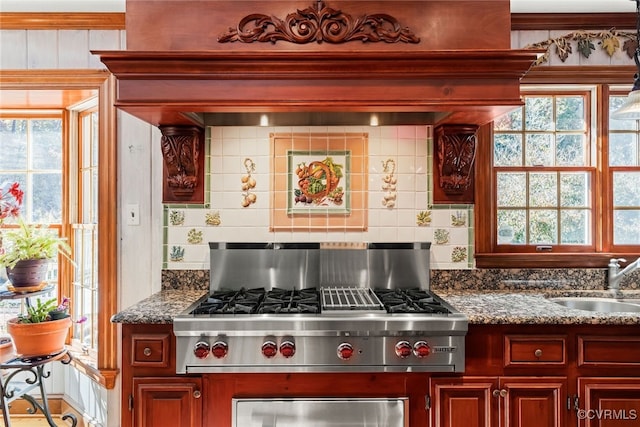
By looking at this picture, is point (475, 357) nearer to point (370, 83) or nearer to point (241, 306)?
point (241, 306)

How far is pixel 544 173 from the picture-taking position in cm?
231

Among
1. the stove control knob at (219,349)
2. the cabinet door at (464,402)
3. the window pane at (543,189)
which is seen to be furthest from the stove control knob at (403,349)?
the window pane at (543,189)

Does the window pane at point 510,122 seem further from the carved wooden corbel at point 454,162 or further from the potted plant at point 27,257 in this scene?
the potted plant at point 27,257

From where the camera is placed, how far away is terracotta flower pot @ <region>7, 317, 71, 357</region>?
2055 millimetres

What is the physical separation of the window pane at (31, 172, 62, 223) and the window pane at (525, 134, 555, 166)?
2955mm

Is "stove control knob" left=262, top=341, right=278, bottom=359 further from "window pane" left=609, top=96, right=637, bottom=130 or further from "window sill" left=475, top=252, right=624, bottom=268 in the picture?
"window pane" left=609, top=96, right=637, bottom=130

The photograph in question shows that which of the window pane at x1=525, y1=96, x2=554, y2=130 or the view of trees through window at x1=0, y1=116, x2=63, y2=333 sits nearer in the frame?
the window pane at x1=525, y1=96, x2=554, y2=130

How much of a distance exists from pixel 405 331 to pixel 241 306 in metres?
0.69

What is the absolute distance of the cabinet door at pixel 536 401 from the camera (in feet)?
5.36

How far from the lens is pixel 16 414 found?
2.63 metres

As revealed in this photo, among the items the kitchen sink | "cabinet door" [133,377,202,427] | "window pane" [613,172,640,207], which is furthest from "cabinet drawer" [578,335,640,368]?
"cabinet door" [133,377,202,427]

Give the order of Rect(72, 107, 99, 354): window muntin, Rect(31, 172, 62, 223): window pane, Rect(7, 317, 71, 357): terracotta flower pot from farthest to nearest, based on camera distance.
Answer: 1. Rect(31, 172, 62, 223): window pane
2. Rect(72, 107, 99, 354): window muntin
3. Rect(7, 317, 71, 357): terracotta flower pot

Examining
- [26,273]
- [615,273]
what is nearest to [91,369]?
[26,273]

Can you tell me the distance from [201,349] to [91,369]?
1.24m
